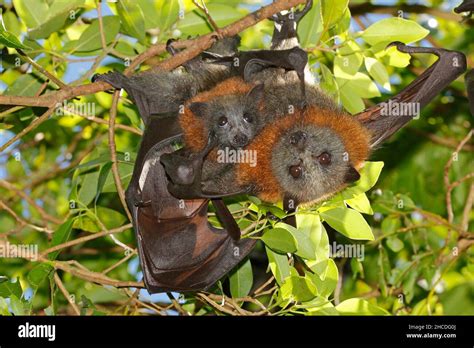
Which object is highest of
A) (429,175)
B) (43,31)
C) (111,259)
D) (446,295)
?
(43,31)

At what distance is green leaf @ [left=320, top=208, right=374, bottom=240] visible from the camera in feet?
14.3

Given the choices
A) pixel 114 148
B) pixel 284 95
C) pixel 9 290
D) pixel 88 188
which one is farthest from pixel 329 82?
pixel 9 290

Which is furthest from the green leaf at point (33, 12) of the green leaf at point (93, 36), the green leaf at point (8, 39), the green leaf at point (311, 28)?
the green leaf at point (311, 28)

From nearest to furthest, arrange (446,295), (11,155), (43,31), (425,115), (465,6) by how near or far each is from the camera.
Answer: (465,6) → (43,31) → (446,295) → (11,155) → (425,115)

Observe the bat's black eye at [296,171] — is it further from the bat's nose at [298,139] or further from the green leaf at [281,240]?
the green leaf at [281,240]

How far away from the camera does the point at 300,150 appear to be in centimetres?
480

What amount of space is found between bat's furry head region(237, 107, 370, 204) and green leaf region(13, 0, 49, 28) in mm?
1595

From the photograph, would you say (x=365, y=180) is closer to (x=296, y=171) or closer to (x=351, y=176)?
(x=351, y=176)

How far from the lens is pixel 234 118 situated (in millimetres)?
4863

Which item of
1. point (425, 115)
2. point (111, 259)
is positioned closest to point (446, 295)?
point (425, 115)

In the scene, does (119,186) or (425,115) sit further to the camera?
(425,115)

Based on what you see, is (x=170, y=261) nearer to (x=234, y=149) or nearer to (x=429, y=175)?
(x=234, y=149)

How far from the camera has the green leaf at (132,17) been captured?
503 centimetres

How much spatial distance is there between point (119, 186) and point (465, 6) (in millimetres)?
2377
